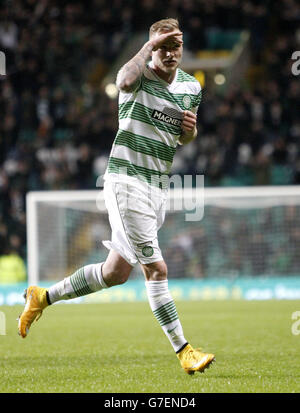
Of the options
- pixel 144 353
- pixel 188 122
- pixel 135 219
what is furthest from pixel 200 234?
pixel 135 219

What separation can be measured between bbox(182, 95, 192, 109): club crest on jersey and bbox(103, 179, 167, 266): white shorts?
63cm

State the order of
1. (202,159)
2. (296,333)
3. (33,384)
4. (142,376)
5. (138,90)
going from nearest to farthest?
(33,384) < (142,376) < (138,90) < (296,333) < (202,159)

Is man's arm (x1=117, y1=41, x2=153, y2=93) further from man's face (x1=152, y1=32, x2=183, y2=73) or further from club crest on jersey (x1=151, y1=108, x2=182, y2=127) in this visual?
club crest on jersey (x1=151, y1=108, x2=182, y2=127)

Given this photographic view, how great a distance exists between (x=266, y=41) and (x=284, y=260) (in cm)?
755

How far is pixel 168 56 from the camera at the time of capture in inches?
201

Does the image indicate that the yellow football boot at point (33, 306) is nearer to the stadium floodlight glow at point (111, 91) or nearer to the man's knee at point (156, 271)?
the man's knee at point (156, 271)

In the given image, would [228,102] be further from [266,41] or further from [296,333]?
[296,333]

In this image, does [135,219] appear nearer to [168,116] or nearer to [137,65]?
[168,116]

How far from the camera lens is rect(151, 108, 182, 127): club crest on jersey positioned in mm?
5234

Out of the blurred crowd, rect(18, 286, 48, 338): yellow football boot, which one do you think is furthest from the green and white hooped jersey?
the blurred crowd

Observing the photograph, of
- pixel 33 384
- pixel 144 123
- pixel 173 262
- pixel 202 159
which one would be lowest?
pixel 173 262

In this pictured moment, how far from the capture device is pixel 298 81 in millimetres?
16922

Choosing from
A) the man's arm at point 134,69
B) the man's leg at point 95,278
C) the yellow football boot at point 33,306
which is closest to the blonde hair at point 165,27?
the man's arm at point 134,69
